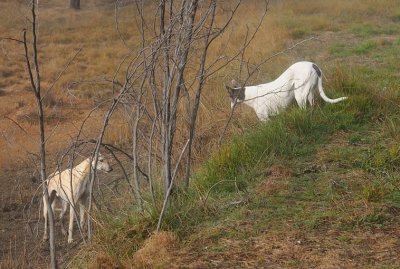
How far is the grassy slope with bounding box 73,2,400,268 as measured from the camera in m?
4.75

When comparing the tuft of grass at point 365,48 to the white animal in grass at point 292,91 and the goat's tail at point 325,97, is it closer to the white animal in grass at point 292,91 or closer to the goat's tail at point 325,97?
the white animal in grass at point 292,91

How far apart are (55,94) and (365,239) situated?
14080 mm

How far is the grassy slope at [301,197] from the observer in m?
4.75

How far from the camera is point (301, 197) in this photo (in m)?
5.71

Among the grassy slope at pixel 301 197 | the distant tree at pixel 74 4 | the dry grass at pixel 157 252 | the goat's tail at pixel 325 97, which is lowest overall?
the dry grass at pixel 157 252

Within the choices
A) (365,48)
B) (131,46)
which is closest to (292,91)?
(365,48)

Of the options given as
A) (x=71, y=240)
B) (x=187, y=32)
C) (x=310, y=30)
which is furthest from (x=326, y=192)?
(x=310, y=30)

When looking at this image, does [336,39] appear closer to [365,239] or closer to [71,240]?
[71,240]

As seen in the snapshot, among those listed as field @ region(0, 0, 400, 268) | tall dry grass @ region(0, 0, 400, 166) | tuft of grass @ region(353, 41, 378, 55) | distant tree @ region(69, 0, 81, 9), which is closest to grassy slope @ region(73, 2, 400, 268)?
field @ region(0, 0, 400, 268)

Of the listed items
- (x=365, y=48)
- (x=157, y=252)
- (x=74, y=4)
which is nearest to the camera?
(x=157, y=252)

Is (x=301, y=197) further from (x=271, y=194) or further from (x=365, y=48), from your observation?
(x=365, y=48)

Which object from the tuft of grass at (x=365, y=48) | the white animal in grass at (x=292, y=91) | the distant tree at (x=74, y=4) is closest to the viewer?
the white animal in grass at (x=292, y=91)

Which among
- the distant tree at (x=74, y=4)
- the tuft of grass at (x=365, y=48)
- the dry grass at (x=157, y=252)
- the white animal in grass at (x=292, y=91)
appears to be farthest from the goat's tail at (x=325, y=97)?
the distant tree at (x=74, y=4)

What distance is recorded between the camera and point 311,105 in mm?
8094
